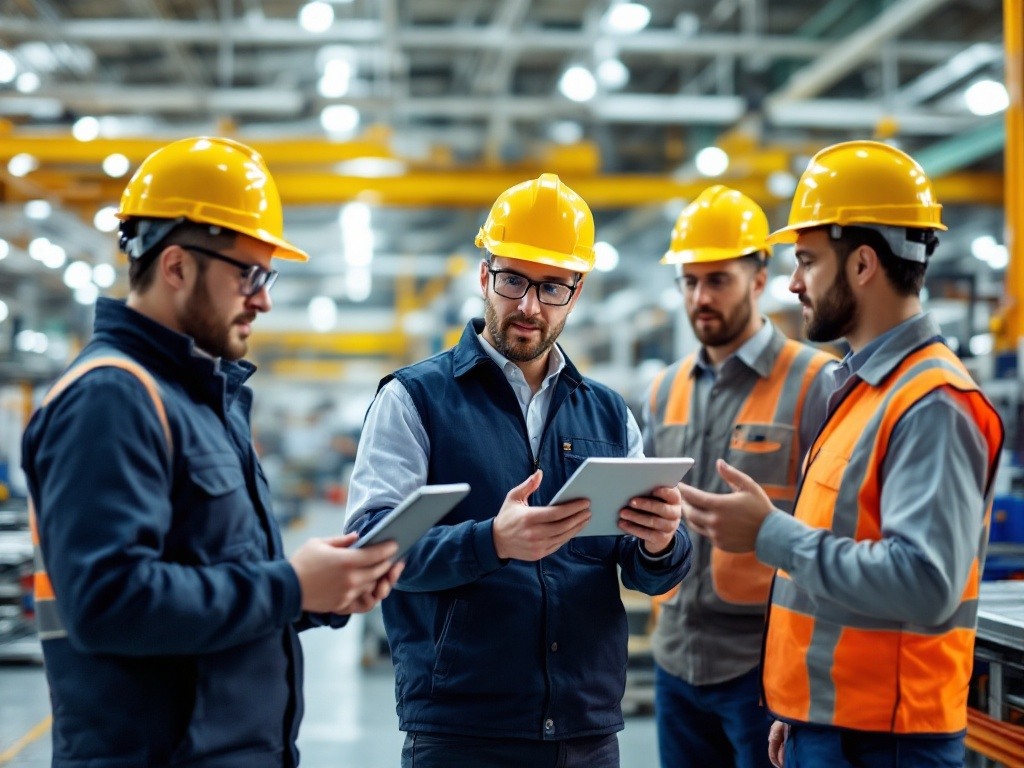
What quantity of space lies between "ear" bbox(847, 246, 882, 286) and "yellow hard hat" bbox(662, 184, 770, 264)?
3.64ft

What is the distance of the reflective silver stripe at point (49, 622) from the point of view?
5.45 ft

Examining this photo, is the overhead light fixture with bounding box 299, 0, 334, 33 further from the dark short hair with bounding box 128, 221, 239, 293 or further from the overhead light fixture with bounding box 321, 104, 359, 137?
the dark short hair with bounding box 128, 221, 239, 293

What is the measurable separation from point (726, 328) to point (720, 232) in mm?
373

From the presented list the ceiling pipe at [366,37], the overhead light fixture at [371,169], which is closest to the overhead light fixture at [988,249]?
the ceiling pipe at [366,37]

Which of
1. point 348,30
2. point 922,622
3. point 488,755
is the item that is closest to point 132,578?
point 488,755

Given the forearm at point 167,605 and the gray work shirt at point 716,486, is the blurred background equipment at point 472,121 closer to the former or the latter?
the gray work shirt at point 716,486

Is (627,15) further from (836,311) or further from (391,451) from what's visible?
(391,451)

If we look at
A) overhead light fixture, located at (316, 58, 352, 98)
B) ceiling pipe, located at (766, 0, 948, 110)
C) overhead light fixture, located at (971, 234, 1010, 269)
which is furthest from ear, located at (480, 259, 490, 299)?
overhead light fixture, located at (971, 234, 1010, 269)

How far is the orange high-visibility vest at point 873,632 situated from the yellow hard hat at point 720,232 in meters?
1.25

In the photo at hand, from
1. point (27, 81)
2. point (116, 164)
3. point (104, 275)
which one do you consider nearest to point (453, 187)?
point (116, 164)

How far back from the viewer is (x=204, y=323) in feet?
6.11

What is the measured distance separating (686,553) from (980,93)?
6183 millimetres

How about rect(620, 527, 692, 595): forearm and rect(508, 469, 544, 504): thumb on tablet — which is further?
rect(620, 527, 692, 595): forearm

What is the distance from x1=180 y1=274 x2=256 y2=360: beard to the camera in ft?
6.08
